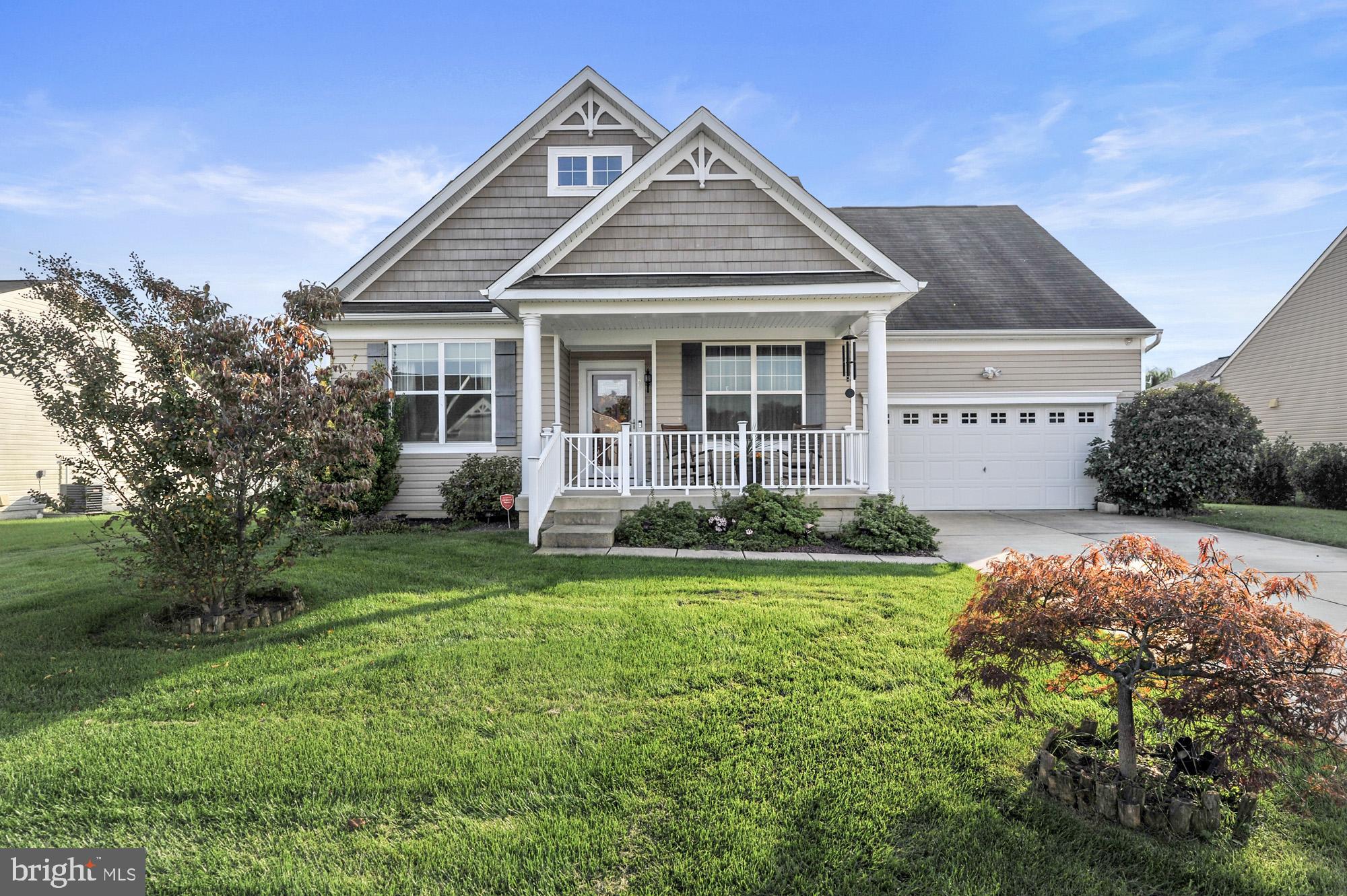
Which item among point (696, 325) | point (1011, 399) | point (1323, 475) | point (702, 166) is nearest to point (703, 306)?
point (696, 325)

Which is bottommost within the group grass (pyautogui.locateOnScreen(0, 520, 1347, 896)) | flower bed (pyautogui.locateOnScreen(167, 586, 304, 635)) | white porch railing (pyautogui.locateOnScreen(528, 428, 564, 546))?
grass (pyautogui.locateOnScreen(0, 520, 1347, 896))

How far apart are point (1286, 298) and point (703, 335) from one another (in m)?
17.4

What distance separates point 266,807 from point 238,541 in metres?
3.18

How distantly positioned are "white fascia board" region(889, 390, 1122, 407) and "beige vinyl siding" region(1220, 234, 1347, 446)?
30.1ft

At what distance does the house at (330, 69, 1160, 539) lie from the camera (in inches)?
342

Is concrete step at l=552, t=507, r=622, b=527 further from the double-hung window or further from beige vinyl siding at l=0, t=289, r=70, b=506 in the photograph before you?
beige vinyl siding at l=0, t=289, r=70, b=506

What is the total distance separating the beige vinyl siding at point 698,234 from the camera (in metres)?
8.89

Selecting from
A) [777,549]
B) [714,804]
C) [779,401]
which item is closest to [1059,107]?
[779,401]

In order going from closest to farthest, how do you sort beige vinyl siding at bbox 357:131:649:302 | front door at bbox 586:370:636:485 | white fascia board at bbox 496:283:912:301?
white fascia board at bbox 496:283:912:301 < beige vinyl siding at bbox 357:131:649:302 < front door at bbox 586:370:636:485

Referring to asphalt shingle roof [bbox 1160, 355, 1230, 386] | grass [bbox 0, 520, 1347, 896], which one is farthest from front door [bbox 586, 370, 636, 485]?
asphalt shingle roof [bbox 1160, 355, 1230, 386]

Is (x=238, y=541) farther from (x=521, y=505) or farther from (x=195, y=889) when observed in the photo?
(x=521, y=505)

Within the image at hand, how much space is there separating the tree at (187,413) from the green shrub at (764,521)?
14.9 ft

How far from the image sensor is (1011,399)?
460 inches

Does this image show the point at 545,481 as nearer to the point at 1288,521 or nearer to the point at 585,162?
the point at 585,162
